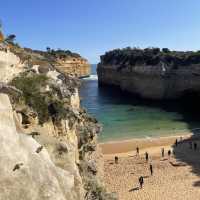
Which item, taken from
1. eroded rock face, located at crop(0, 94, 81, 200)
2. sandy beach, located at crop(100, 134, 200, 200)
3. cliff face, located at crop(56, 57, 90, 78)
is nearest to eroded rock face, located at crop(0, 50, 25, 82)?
eroded rock face, located at crop(0, 94, 81, 200)

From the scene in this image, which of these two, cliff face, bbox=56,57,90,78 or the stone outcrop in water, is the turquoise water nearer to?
the stone outcrop in water

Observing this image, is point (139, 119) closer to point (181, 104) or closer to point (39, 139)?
point (181, 104)

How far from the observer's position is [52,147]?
10.1m

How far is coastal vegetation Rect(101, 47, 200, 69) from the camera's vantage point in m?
71.8

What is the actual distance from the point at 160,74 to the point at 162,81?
175 centimetres

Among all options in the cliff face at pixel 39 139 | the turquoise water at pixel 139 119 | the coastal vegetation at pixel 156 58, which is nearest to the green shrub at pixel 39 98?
the cliff face at pixel 39 139

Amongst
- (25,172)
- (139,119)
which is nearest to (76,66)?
(139,119)

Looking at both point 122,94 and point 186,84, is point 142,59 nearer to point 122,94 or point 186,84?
point 122,94

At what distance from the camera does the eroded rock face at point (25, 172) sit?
6762mm

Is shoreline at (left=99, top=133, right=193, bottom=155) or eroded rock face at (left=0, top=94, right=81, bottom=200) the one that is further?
shoreline at (left=99, top=133, right=193, bottom=155)

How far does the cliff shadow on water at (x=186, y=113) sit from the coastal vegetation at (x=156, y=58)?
21.5ft

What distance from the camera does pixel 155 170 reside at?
2745 cm

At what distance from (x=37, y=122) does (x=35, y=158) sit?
4.58 metres

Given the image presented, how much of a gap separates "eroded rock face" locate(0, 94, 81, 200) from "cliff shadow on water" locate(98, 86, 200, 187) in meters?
17.7
